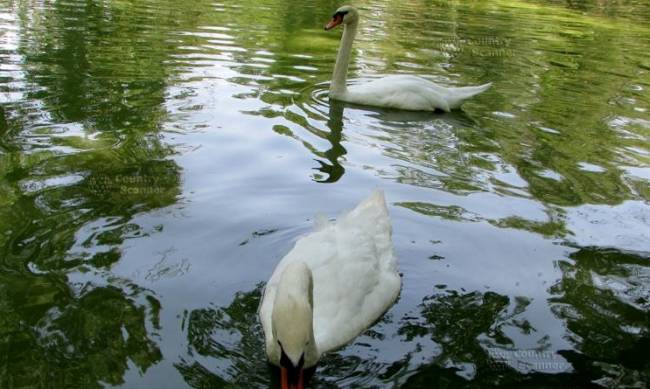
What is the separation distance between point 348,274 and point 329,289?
19cm

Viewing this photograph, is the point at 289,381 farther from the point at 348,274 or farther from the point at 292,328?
the point at 348,274

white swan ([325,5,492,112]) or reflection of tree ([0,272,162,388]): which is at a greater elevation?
white swan ([325,5,492,112])

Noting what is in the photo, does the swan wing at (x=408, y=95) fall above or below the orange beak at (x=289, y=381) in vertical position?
above

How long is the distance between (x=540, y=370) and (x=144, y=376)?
2104mm

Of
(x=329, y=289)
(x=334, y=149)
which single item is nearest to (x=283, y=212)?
(x=329, y=289)

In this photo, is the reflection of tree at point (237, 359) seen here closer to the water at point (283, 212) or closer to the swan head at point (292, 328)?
the water at point (283, 212)

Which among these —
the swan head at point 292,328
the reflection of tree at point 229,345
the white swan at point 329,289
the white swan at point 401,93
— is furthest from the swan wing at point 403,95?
the swan head at point 292,328

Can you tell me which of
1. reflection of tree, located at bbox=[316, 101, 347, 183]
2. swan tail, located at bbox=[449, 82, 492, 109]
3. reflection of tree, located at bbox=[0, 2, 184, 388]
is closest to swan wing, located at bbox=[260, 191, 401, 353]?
reflection of tree, located at bbox=[0, 2, 184, 388]

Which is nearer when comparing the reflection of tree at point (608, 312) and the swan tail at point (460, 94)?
the reflection of tree at point (608, 312)

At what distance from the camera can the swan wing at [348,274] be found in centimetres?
412

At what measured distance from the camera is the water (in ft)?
13.1

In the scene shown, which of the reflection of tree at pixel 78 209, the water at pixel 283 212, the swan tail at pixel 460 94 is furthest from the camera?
the swan tail at pixel 460 94

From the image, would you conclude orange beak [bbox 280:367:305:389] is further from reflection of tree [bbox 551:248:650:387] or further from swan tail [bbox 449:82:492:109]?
swan tail [bbox 449:82:492:109]

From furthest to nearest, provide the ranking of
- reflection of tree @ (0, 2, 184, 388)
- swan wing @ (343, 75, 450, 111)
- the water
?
1. swan wing @ (343, 75, 450, 111)
2. the water
3. reflection of tree @ (0, 2, 184, 388)
